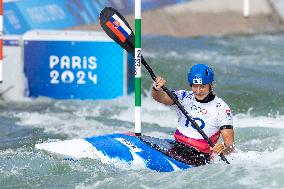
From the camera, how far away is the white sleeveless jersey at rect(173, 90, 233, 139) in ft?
25.4

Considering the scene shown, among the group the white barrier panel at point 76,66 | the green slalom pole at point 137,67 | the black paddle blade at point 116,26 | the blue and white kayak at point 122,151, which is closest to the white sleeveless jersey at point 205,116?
the blue and white kayak at point 122,151

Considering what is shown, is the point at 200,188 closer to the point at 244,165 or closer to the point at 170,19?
the point at 244,165

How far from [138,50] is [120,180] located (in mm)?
1449

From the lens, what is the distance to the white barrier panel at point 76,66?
11.9 metres

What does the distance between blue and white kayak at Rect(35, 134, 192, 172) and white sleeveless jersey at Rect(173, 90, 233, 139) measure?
226 millimetres

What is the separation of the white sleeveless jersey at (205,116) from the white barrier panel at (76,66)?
4.00 metres

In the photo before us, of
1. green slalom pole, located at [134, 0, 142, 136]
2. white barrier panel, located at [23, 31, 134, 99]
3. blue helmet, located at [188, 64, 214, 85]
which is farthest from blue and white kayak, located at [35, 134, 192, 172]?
white barrier panel, located at [23, 31, 134, 99]

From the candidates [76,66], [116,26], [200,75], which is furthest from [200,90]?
[76,66]

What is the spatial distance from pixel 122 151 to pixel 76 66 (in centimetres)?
446

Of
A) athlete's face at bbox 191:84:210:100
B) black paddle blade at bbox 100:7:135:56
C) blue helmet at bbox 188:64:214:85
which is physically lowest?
athlete's face at bbox 191:84:210:100

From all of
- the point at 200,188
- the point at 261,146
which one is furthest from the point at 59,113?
the point at 200,188

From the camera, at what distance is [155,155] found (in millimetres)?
7645

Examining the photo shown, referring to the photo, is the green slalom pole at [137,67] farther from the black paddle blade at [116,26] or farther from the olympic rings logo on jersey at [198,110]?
the olympic rings logo on jersey at [198,110]

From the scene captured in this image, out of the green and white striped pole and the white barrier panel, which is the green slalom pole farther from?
the white barrier panel
